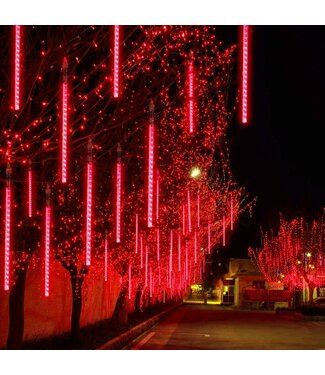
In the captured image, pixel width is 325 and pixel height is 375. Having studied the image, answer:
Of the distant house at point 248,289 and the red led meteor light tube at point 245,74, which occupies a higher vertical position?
the red led meteor light tube at point 245,74

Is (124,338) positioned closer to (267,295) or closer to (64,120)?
(64,120)

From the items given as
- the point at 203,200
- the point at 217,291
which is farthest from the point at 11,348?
the point at 217,291

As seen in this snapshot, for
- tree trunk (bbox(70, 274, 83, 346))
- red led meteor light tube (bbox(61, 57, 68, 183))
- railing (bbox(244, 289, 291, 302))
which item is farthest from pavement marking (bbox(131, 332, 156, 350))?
railing (bbox(244, 289, 291, 302))

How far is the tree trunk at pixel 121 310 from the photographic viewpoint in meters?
26.9

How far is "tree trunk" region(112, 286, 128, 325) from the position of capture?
88.4 ft

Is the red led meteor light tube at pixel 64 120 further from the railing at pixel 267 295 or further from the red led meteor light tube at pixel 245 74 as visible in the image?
the railing at pixel 267 295

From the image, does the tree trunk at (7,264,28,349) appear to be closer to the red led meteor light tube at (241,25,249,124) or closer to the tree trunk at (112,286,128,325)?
the red led meteor light tube at (241,25,249,124)

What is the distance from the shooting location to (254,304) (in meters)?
67.3

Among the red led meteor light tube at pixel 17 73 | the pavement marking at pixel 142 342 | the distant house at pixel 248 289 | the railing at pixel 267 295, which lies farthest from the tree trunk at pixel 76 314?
the railing at pixel 267 295

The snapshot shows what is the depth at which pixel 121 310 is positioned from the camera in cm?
2823

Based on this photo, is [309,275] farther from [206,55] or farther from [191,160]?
[206,55]

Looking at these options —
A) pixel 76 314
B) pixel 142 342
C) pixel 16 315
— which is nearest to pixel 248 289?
pixel 142 342

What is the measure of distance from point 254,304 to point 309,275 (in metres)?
16.5

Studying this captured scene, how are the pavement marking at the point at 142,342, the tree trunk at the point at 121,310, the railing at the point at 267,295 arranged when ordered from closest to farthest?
1. the pavement marking at the point at 142,342
2. the tree trunk at the point at 121,310
3. the railing at the point at 267,295
